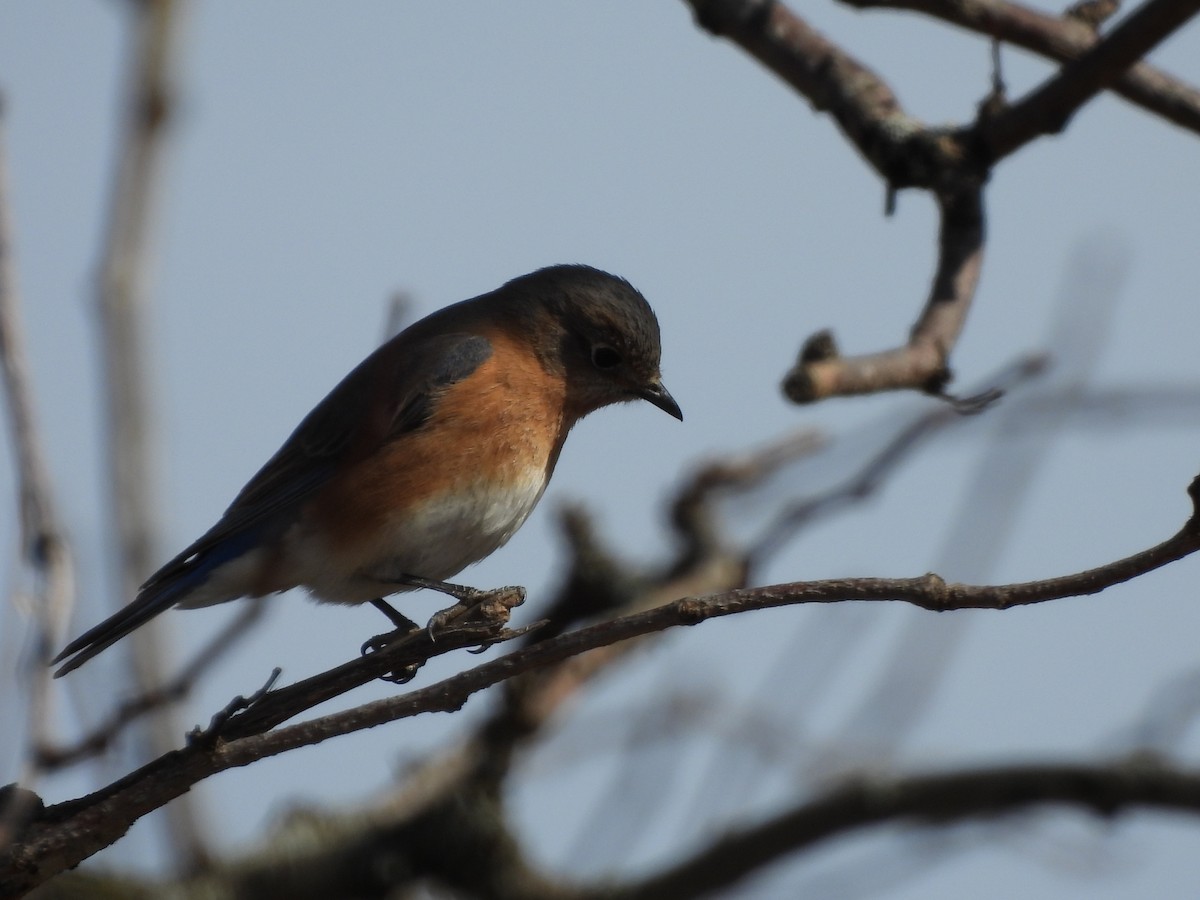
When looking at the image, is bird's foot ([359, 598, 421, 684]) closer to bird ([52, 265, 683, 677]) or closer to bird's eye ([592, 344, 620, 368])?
bird ([52, 265, 683, 677])

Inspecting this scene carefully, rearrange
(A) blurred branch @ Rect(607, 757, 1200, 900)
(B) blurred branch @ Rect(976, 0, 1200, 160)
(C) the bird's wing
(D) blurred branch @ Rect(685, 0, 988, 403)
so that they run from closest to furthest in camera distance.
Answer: (D) blurred branch @ Rect(685, 0, 988, 403), (B) blurred branch @ Rect(976, 0, 1200, 160), (C) the bird's wing, (A) blurred branch @ Rect(607, 757, 1200, 900)

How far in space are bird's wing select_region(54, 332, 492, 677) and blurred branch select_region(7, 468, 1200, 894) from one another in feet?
6.48

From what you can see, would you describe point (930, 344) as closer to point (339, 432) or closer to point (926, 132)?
point (926, 132)

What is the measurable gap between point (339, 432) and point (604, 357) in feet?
3.75

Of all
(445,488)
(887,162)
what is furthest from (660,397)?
(887,162)

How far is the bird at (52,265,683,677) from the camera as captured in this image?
17.0 ft

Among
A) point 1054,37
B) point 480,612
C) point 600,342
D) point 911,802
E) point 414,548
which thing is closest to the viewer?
point 480,612

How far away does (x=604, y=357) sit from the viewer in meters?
6.04

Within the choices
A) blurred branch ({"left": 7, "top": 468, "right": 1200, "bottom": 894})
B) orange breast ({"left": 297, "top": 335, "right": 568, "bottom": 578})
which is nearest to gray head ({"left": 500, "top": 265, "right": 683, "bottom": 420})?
orange breast ({"left": 297, "top": 335, "right": 568, "bottom": 578})

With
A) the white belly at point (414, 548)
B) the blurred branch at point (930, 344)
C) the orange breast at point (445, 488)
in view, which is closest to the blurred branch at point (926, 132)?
the blurred branch at point (930, 344)

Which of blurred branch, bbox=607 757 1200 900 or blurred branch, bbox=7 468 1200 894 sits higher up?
blurred branch, bbox=7 468 1200 894

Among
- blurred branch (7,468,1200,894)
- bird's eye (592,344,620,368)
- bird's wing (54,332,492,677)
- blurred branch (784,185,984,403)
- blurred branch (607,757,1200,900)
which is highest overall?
bird's eye (592,344,620,368)

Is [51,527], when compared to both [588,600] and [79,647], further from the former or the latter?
[588,600]

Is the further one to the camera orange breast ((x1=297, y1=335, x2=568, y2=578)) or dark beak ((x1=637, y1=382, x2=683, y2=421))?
dark beak ((x1=637, y1=382, x2=683, y2=421))
